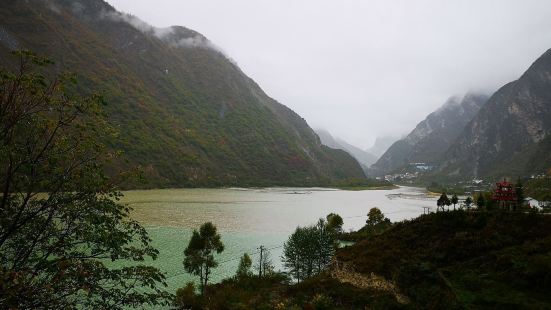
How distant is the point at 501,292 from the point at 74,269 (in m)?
29.0

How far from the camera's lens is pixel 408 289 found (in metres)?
34.4

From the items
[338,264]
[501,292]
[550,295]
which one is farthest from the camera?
[338,264]

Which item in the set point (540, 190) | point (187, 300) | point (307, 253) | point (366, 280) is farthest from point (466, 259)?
point (540, 190)

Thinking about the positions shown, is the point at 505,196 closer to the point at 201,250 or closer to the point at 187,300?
the point at 201,250

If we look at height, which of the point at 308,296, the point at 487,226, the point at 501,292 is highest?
the point at 487,226

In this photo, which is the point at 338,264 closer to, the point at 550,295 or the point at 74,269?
the point at 550,295

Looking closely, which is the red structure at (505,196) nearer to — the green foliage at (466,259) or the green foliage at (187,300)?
the green foliage at (466,259)

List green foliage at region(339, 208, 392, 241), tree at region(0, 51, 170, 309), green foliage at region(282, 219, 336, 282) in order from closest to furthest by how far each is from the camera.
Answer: tree at region(0, 51, 170, 309) → green foliage at region(282, 219, 336, 282) → green foliage at region(339, 208, 392, 241)

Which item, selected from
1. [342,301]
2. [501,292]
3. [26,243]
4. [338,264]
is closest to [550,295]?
[501,292]

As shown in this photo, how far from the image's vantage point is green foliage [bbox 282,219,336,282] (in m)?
59.4

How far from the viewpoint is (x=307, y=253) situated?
5969 cm

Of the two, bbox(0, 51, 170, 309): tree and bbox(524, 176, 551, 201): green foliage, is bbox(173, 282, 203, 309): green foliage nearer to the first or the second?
bbox(0, 51, 170, 309): tree

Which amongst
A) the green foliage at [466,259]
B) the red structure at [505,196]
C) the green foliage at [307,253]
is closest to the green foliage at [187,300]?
the green foliage at [307,253]

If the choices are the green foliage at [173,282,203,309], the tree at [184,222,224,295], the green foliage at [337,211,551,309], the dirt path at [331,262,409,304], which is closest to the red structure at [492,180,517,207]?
the green foliage at [337,211,551,309]
